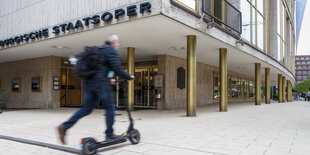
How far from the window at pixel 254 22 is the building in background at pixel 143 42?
55 mm

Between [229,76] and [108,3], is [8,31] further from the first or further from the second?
[229,76]

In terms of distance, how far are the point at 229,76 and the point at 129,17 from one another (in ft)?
58.3

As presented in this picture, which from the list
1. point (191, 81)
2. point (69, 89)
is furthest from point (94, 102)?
point (69, 89)

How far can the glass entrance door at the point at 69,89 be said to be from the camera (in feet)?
52.9

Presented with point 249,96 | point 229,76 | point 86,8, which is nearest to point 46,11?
point 86,8

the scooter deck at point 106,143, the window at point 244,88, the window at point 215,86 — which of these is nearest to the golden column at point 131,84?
the scooter deck at point 106,143

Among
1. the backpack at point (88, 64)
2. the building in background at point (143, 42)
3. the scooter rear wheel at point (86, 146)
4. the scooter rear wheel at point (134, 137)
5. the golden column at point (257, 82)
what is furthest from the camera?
the golden column at point (257, 82)

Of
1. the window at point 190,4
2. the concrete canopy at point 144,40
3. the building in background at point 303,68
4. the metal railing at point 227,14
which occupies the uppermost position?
the building in background at point 303,68

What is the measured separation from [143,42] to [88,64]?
7.27 meters

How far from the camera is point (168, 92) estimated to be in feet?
45.7

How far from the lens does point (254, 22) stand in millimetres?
15789

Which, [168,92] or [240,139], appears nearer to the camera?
[240,139]

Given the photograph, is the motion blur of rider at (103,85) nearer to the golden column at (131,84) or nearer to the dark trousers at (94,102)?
the dark trousers at (94,102)

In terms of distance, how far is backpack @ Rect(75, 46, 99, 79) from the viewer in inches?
139
